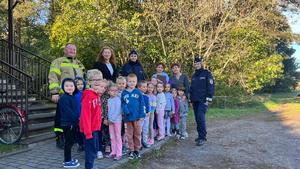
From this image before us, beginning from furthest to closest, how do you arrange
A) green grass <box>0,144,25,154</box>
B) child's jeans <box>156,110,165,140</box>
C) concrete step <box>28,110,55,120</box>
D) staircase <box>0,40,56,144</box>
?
1. concrete step <box>28,110,55,120</box>
2. child's jeans <box>156,110,165,140</box>
3. staircase <box>0,40,56,144</box>
4. green grass <box>0,144,25,154</box>

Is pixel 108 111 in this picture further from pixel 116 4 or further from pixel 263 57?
pixel 263 57

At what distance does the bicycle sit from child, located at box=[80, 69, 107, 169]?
97.9 inches

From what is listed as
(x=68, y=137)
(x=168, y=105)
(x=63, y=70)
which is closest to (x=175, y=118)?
(x=168, y=105)

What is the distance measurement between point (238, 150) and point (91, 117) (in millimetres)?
3677

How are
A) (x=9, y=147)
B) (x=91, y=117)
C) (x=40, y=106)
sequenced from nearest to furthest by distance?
(x=91, y=117)
(x=9, y=147)
(x=40, y=106)

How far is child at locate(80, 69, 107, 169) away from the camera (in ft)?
18.8

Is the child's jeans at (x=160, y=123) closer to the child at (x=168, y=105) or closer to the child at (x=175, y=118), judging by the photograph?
the child at (x=168, y=105)

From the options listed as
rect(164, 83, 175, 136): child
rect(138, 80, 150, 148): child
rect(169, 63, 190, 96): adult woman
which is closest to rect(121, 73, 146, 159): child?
rect(138, 80, 150, 148): child

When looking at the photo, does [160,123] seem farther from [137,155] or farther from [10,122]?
[10,122]

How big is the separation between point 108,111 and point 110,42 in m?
9.96

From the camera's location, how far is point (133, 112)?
269 inches

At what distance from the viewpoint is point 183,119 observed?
9.33 meters

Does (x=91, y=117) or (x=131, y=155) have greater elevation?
(x=91, y=117)

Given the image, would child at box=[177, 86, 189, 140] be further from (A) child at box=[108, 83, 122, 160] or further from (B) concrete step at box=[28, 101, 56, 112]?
(B) concrete step at box=[28, 101, 56, 112]
